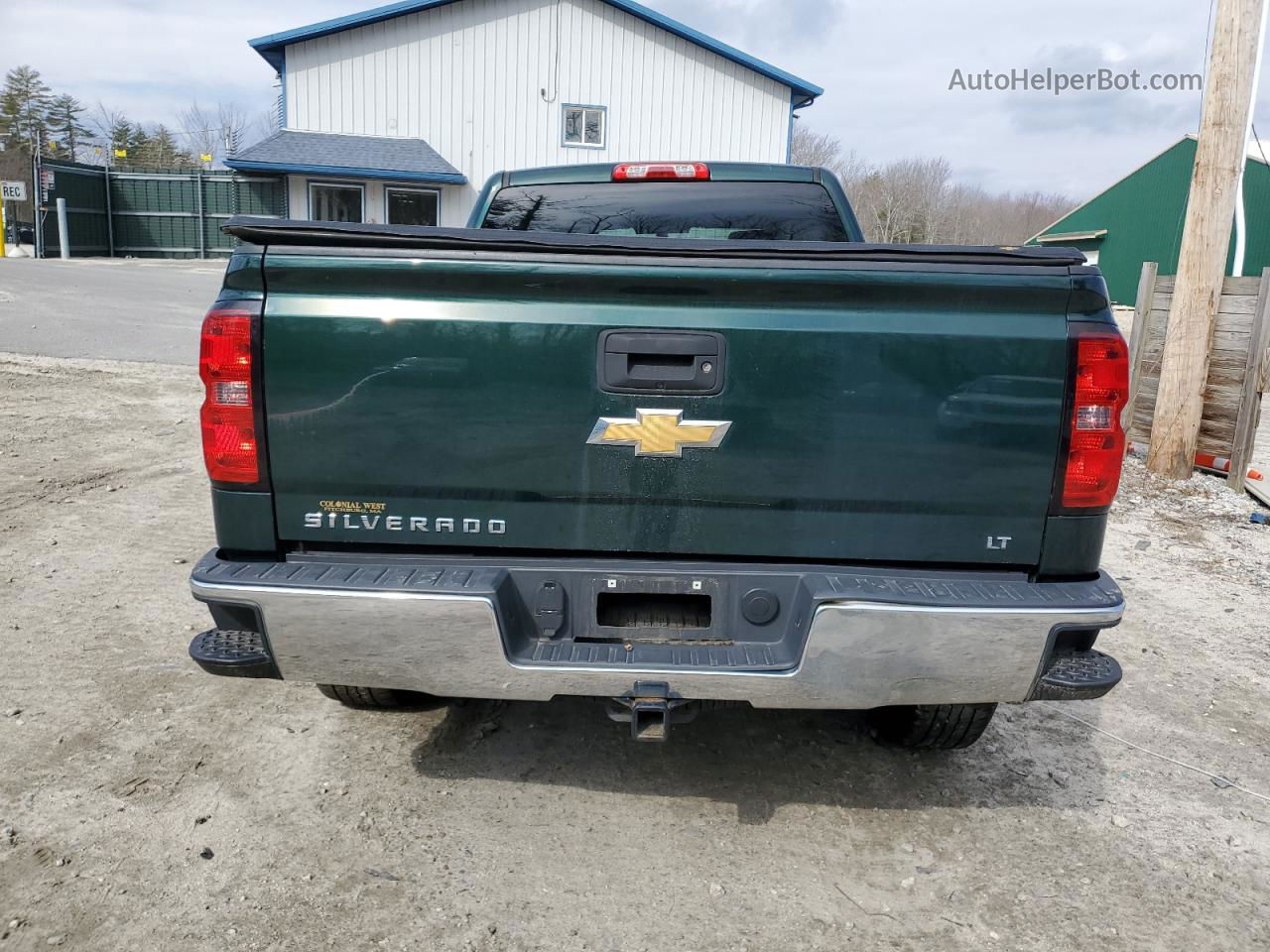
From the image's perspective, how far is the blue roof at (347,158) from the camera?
20.8 meters

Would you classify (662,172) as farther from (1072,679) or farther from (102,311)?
(102,311)

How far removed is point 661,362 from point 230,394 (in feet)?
3.72

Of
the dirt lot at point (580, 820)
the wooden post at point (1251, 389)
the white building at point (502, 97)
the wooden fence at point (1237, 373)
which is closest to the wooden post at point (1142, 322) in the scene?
the wooden fence at point (1237, 373)

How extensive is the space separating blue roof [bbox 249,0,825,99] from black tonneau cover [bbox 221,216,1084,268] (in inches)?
826

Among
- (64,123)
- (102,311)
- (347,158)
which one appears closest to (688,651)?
(102,311)

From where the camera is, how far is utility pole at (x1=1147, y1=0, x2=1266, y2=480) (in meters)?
7.67

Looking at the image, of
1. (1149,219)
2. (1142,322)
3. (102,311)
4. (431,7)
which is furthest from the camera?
(1149,219)

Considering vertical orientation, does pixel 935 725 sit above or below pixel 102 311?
below

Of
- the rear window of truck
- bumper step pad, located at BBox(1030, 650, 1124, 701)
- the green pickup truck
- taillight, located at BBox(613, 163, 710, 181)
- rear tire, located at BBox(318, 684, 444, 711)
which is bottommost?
rear tire, located at BBox(318, 684, 444, 711)

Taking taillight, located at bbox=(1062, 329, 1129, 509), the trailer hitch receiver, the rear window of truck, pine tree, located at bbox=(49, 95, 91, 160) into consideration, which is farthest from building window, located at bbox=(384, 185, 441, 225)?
pine tree, located at bbox=(49, 95, 91, 160)

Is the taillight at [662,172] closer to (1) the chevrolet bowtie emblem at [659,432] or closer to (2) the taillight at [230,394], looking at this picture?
(1) the chevrolet bowtie emblem at [659,432]

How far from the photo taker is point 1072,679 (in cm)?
256

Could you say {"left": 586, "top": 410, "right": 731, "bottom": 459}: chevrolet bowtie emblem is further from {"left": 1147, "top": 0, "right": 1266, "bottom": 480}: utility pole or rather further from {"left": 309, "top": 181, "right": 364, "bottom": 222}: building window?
{"left": 309, "top": 181, "right": 364, "bottom": 222}: building window

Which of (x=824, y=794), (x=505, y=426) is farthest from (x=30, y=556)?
(x=824, y=794)
